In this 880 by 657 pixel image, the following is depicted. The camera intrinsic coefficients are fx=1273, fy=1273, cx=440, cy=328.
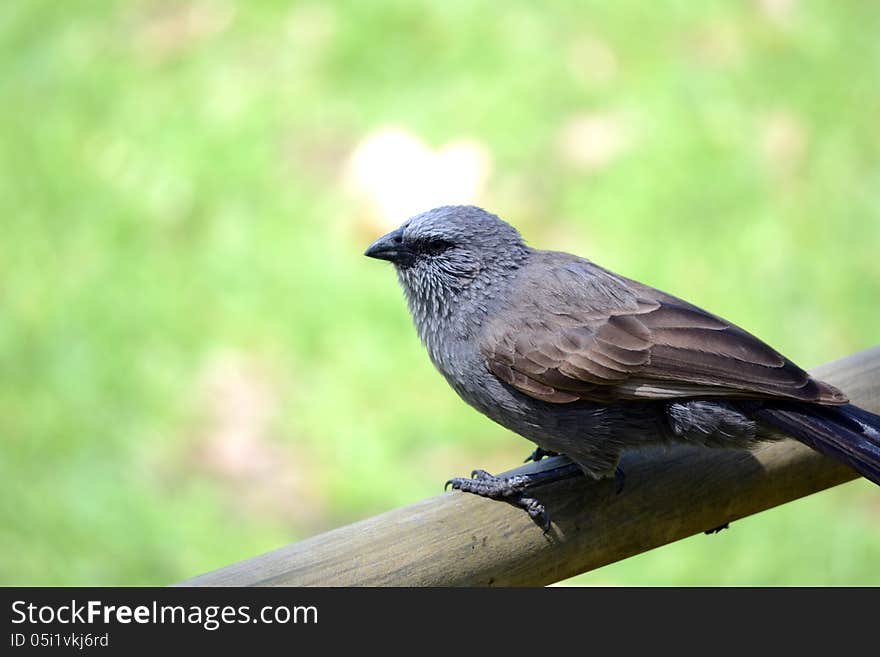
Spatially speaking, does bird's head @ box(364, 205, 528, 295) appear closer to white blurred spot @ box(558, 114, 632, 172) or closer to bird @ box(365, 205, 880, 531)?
bird @ box(365, 205, 880, 531)

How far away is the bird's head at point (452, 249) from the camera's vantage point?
14.8ft

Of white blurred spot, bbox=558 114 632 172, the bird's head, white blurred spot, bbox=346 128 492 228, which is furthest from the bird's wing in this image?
white blurred spot, bbox=558 114 632 172

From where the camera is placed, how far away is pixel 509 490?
380 cm

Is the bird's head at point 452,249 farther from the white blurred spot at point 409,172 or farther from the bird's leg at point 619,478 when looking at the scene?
the white blurred spot at point 409,172

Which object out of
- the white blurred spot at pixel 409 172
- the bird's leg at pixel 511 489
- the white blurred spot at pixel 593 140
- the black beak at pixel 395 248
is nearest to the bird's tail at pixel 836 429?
the bird's leg at pixel 511 489

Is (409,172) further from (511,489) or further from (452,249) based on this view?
(511,489)

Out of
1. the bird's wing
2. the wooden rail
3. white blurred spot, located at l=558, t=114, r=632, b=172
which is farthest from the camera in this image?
white blurred spot, located at l=558, t=114, r=632, b=172

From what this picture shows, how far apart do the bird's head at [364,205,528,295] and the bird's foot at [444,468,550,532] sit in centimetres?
89

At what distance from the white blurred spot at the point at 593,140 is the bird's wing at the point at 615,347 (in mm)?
3379

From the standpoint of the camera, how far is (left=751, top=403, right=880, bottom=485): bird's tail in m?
3.64

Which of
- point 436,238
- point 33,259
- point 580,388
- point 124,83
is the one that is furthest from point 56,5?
point 580,388

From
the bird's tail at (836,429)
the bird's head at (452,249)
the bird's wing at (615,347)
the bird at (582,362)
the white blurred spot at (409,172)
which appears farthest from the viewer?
the white blurred spot at (409,172)

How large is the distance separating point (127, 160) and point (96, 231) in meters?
0.55
